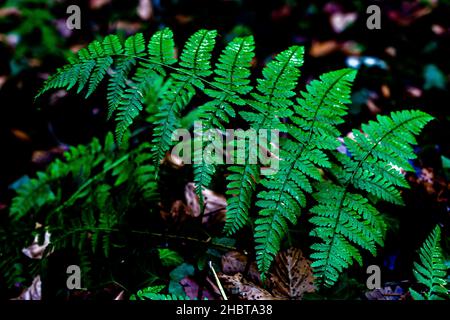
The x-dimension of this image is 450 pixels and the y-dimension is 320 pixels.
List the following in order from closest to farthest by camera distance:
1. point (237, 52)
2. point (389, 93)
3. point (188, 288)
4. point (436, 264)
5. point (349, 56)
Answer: point (436, 264), point (237, 52), point (188, 288), point (389, 93), point (349, 56)

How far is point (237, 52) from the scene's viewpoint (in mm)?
1589

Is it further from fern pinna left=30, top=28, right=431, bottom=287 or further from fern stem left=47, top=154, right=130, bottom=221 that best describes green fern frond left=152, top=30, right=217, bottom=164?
fern stem left=47, top=154, right=130, bottom=221

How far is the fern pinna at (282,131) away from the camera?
Result: 1.42 meters

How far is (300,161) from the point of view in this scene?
4.98 ft

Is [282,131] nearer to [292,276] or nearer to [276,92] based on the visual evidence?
[276,92]

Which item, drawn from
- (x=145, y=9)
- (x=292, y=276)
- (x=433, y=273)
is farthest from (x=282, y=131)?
(x=145, y=9)

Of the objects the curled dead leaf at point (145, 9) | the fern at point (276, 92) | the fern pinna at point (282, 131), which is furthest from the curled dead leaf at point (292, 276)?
the curled dead leaf at point (145, 9)

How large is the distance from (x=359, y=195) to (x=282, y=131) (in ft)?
1.37

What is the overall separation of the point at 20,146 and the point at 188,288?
6.49ft

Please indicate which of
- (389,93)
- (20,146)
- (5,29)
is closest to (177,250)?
(20,146)

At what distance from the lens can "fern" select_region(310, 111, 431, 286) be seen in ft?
4.59

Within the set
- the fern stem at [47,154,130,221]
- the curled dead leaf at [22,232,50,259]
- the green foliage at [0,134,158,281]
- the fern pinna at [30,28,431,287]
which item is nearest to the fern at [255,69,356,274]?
the fern pinna at [30,28,431,287]

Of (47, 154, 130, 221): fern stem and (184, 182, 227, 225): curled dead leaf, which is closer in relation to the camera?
(184, 182, 227, 225): curled dead leaf
